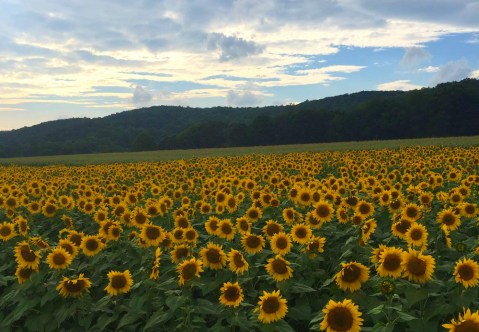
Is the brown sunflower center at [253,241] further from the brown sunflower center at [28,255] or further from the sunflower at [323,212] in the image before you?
the brown sunflower center at [28,255]

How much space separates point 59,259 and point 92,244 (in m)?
0.91

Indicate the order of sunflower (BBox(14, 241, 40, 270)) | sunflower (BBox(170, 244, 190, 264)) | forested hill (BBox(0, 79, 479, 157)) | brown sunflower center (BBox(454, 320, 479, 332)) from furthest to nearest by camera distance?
forested hill (BBox(0, 79, 479, 157))
sunflower (BBox(14, 241, 40, 270))
sunflower (BBox(170, 244, 190, 264))
brown sunflower center (BBox(454, 320, 479, 332))

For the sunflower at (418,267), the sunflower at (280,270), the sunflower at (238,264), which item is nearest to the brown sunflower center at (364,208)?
the sunflower at (280,270)

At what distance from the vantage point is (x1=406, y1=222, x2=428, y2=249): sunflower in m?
6.43

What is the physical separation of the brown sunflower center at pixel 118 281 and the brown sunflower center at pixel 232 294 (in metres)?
1.61

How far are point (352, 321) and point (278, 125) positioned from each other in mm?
104638

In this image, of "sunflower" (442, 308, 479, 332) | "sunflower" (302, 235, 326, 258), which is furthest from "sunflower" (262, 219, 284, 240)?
"sunflower" (442, 308, 479, 332)

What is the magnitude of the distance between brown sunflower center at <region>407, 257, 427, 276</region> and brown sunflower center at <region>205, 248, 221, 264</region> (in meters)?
2.50

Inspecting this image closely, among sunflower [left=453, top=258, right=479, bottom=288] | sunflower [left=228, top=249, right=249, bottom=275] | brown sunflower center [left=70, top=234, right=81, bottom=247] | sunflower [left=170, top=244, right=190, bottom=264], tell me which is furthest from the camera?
brown sunflower center [left=70, top=234, right=81, bottom=247]

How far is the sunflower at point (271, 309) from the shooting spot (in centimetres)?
502

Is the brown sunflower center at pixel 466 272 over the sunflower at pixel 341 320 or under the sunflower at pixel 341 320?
over

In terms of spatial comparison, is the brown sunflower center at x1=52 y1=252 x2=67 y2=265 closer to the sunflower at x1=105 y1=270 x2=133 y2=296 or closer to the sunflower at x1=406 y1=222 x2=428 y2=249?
the sunflower at x1=105 y1=270 x2=133 y2=296

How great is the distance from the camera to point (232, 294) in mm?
5480

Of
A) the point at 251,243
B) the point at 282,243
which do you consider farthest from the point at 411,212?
the point at 251,243
